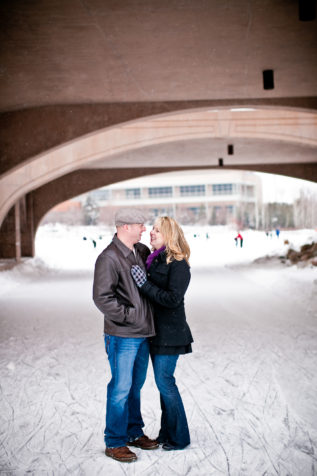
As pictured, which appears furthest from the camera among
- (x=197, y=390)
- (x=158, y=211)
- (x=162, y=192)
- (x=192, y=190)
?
(x=162, y=192)

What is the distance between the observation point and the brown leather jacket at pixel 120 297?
3.79 metres

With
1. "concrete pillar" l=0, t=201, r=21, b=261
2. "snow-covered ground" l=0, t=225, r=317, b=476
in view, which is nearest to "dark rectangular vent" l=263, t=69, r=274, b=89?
"snow-covered ground" l=0, t=225, r=317, b=476

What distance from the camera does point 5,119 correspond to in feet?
41.1

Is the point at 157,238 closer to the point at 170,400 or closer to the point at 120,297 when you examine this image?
the point at 120,297

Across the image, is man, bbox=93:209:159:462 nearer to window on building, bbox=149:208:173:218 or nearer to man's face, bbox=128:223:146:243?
man's face, bbox=128:223:146:243

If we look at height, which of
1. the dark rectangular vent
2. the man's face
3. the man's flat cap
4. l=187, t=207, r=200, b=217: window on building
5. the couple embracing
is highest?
the dark rectangular vent

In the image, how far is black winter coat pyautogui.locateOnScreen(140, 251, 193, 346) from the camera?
388cm

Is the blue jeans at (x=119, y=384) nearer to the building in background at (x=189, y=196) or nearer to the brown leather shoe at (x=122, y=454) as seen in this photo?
the brown leather shoe at (x=122, y=454)

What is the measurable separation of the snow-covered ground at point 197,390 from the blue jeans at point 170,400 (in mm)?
113

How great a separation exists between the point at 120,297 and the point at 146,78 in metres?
6.94

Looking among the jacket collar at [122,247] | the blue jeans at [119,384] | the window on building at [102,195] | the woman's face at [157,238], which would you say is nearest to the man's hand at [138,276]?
the jacket collar at [122,247]

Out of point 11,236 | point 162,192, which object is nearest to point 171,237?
point 11,236

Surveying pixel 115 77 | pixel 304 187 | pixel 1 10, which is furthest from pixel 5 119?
pixel 304 187

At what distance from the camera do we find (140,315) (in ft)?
12.8
